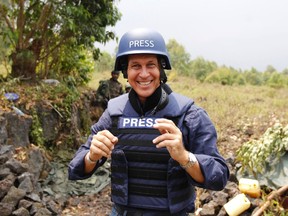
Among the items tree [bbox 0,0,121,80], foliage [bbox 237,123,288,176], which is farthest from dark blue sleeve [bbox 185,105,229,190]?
tree [bbox 0,0,121,80]

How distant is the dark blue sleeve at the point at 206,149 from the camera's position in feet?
4.88

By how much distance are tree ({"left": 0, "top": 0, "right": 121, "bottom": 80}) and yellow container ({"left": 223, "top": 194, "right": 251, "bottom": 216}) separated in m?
4.42

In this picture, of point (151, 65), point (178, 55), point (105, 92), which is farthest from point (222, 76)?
point (151, 65)

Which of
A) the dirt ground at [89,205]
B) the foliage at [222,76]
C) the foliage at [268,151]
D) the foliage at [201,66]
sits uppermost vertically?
the foliage at [201,66]

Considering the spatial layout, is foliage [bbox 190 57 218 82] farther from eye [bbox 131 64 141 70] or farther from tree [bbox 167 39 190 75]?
eye [bbox 131 64 141 70]

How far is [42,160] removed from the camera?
18.9 ft

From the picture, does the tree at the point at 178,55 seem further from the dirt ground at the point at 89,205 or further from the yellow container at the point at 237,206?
the yellow container at the point at 237,206

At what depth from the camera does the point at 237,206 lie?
4.05m

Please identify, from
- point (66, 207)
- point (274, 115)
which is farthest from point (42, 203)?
point (274, 115)

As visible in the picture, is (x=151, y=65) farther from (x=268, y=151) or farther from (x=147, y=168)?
(x=268, y=151)

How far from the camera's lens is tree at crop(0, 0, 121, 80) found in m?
6.95

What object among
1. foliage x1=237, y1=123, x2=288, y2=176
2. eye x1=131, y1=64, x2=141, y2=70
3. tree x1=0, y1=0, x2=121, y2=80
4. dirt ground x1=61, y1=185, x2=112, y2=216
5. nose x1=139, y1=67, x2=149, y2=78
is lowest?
dirt ground x1=61, y1=185, x2=112, y2=216

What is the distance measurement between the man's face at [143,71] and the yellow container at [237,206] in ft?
9.31

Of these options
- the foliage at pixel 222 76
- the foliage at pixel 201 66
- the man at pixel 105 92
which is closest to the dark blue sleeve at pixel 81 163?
the man at pixel 105 92
